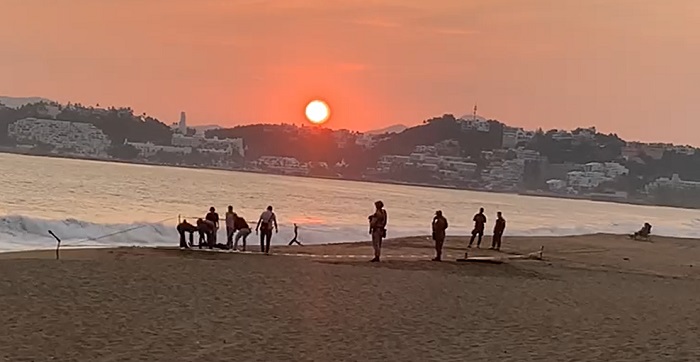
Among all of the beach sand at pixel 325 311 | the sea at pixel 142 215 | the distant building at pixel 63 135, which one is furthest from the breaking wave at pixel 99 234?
the distant building at pixel 63 135

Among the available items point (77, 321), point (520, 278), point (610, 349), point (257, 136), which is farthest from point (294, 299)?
point (257, 136)

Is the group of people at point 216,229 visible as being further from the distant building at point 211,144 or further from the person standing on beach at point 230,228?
the distant building at point 211,144

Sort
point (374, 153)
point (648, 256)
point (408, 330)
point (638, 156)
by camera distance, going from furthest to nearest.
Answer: point (374, 153) → point (638, 156) → point (648, 256) → point (408, 330)

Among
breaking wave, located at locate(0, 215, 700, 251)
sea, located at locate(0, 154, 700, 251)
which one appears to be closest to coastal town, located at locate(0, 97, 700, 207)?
sea, located at locate(0, 154, 700, 251)

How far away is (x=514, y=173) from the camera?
15075 centimetres

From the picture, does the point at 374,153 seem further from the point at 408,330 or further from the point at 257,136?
the point at 408,330

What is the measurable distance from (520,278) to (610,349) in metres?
7.25

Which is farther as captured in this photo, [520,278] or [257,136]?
[257,136]

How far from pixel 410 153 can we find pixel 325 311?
483 ft

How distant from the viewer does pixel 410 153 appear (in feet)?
520

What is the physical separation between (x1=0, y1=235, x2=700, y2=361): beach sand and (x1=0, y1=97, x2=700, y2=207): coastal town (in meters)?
127

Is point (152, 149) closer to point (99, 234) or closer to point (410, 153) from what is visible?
point (410, 153)

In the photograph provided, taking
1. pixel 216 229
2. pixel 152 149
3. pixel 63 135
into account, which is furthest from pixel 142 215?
pixel 152 149

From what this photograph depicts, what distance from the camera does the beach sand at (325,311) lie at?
9289 millimetres
